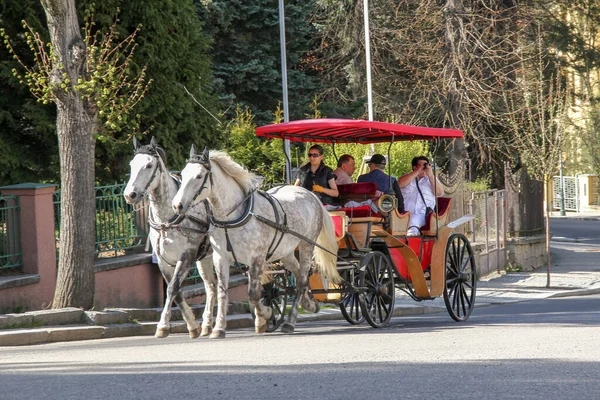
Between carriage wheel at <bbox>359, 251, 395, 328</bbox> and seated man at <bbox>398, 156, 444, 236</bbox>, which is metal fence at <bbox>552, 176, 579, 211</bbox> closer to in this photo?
seated man at <bbox>398, 156, 444, 236</bbox>

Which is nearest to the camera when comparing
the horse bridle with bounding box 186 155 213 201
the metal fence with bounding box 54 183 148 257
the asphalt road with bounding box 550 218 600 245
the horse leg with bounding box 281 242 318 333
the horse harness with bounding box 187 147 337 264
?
the horse bridle with bounding box 186 155 213 201

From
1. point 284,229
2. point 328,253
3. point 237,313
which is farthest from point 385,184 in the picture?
point 237,313

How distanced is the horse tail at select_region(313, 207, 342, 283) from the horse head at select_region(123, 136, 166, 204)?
226cm

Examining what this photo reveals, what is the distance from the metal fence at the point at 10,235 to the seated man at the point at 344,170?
14.3 feet

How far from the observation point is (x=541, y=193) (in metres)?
29.9

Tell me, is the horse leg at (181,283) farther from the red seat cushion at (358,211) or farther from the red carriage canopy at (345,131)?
the red seat cushion at (358,211)

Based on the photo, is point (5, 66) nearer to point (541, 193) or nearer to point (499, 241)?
point (499, 241)

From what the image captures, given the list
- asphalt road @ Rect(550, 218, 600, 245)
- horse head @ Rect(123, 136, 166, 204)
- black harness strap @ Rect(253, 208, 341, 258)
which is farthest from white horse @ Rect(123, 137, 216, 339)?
asphalt road @ Rect(550, 218, 600, 245)

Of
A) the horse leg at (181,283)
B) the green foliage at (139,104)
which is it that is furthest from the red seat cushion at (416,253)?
the green foliage at (139,104)

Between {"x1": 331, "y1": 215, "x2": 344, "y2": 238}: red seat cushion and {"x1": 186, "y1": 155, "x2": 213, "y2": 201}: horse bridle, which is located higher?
{"x1": 186, "y1": 155, "x2": 213, "y2": 201}: horse bridle

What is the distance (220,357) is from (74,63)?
6.26 metres

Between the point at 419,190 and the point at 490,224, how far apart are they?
40.4ft

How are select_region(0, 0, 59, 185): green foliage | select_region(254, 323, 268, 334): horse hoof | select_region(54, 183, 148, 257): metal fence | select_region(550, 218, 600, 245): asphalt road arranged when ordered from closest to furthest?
select_region(254, 323, 268, 334): horse hoof, select_region(54, 183, 148, 257): metal fence, select_region(0, 0, 59, 185): green foliage, select_region(550, 218, 600, 245): asphalt road

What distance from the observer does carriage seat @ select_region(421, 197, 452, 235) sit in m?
15.2
